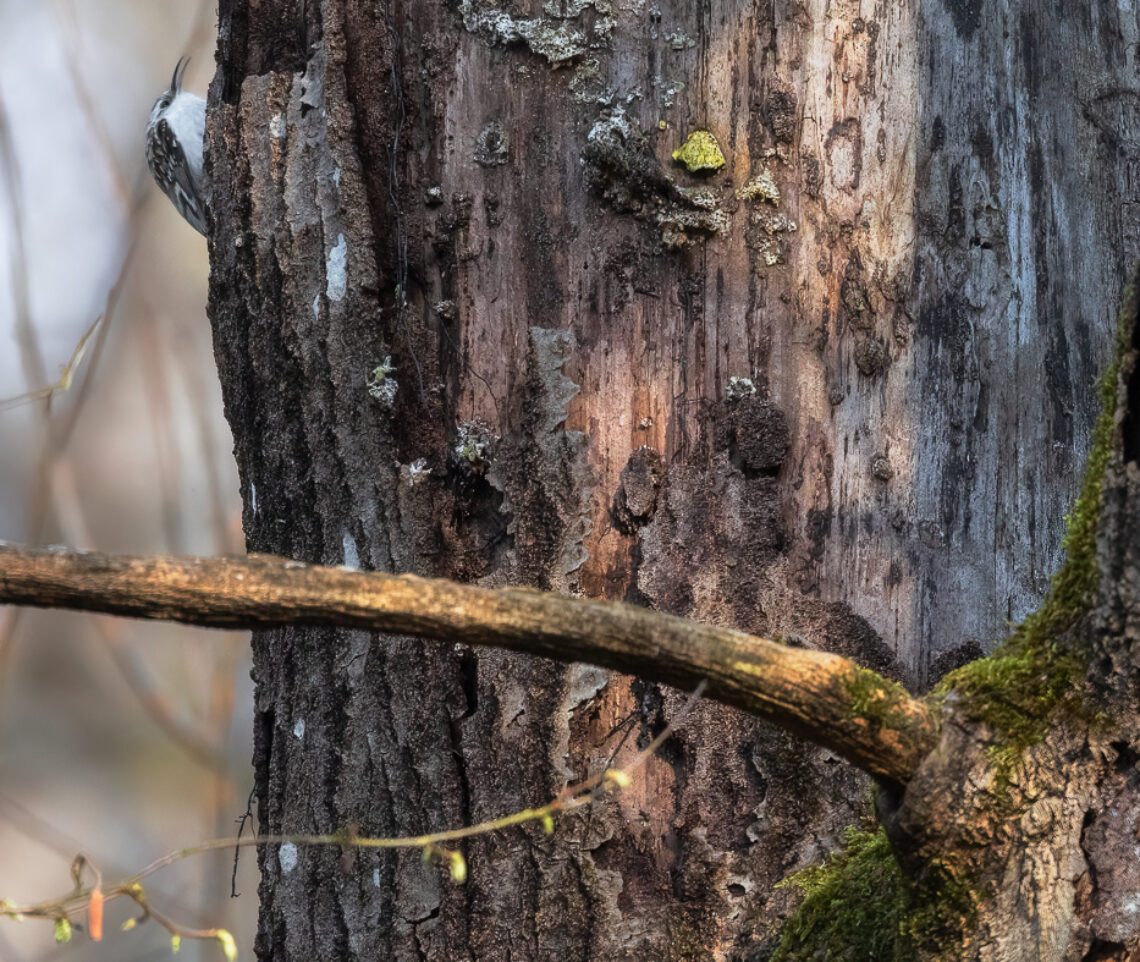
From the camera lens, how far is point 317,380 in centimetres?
154

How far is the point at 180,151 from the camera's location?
3488mm

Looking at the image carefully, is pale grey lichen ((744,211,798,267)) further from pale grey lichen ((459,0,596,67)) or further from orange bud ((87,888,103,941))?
orange bud ((87,888,103,941))

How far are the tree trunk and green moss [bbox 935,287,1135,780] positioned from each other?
33 cm

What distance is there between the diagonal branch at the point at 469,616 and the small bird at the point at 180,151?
2.84 m

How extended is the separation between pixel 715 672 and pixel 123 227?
4.83 m

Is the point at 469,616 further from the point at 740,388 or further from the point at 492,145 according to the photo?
the point at 492,145

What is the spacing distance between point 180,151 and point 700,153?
9.03 ft

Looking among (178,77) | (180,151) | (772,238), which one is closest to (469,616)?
(772,238)

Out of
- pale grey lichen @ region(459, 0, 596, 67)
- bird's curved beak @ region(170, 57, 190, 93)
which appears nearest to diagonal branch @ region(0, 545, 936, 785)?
pale grey lichen @ region(459, 0, 596, 67)

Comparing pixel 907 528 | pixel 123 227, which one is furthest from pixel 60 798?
pixel 907 528

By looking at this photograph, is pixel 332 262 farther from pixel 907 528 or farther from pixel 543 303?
pixel 907 528

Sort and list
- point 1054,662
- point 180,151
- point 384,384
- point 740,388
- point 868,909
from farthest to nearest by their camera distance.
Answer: point 180,151, point 384,384, point 740,388, point 868,909, point 1054,662

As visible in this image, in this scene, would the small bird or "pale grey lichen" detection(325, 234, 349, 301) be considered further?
the small bird

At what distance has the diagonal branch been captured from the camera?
754mm
